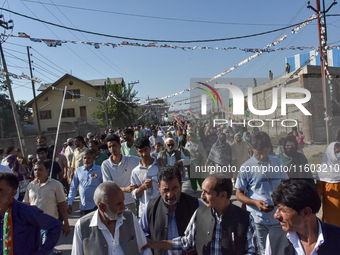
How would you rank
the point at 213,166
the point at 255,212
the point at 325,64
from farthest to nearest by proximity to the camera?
1. the point at 325,64
2. the point at 213,166
3. the point at 255,212

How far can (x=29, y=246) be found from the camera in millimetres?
2316

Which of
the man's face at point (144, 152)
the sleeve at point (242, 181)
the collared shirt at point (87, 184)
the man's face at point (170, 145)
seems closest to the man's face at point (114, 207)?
the man's face at point (144, 152)

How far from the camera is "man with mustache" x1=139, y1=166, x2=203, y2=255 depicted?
7.71 ft

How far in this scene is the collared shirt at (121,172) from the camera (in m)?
3.84

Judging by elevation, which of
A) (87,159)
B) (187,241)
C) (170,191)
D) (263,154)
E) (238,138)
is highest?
(238,138)

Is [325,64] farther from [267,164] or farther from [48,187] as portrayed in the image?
[48,187]

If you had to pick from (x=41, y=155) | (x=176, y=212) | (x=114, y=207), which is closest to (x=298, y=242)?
(x=176, y=212)

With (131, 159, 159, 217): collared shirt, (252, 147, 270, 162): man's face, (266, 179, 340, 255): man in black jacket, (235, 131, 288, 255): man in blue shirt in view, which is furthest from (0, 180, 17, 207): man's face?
Result: (252, 147, 270, 162): man's face

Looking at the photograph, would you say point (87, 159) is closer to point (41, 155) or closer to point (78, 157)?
point (41, 155)

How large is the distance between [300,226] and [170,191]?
43.2 inches

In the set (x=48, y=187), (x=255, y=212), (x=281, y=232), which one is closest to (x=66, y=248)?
(x=48, y=187)

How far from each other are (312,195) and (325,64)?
6550mm

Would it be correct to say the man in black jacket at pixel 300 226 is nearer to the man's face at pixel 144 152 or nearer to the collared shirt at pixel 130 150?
the man's face at pixel 144 152

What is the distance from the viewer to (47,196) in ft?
11.4
